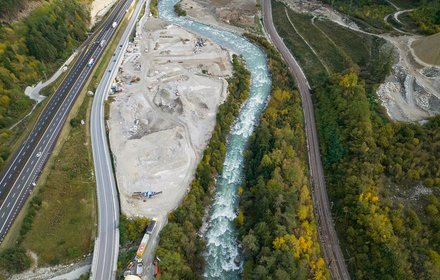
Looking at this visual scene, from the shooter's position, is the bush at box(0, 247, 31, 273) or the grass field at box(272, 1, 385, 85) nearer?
the bush at box(0, 247, 31, 273)

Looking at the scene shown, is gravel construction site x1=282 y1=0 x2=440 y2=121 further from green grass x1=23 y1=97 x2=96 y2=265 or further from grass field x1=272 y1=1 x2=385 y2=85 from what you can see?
green grass x1=23 y1=97 x2=96 y2=265

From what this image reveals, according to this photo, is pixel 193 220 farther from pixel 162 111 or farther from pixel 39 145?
pixel 39 145

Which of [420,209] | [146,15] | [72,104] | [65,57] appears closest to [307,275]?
[420,209]

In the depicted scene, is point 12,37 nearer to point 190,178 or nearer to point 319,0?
point 190,178

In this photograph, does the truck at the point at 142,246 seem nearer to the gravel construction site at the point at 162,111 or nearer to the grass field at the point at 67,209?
the gravel construction site at the point at 162,111

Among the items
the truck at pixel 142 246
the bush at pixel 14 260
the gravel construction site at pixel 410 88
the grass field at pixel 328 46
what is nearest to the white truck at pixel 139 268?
the truck at pixel 142 246

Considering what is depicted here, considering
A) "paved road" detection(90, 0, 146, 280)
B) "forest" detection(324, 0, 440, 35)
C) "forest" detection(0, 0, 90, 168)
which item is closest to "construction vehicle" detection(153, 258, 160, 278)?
"paved road" detection(90, 0, 146, 280)
